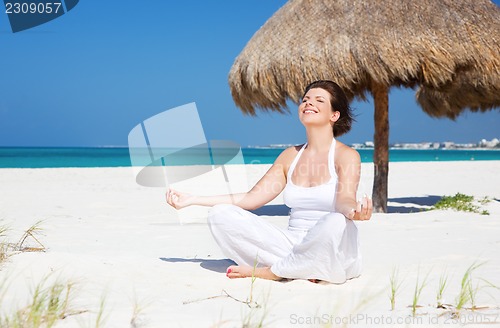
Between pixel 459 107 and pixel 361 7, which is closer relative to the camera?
pixel 361 7

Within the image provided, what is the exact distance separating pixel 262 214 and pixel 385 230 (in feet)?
7.72

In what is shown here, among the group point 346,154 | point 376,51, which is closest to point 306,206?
point 346,154

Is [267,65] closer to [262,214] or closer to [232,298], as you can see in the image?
[262,214]

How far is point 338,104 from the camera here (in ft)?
9.78

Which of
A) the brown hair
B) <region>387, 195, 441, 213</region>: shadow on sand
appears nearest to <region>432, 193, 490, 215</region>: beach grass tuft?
<region>387, 195, 441, 213</region>: shadow on sand

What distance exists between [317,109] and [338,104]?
129mm

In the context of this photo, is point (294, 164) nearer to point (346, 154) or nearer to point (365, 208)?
point (346, 154)

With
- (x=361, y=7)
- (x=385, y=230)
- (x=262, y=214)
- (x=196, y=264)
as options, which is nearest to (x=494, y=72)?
(x=361, y=7)

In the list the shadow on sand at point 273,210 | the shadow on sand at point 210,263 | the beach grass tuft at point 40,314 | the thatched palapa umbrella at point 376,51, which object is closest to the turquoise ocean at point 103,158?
the shadow on sand at point 273,210

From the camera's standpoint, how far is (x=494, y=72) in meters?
6.20

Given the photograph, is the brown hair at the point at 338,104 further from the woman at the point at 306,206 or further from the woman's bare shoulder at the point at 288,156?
the woman's bare shoulder at the point at 288,156

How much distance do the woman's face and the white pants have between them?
0.56 m

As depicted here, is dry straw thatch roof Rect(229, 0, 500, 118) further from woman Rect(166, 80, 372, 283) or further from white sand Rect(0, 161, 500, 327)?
woman Rect(166, 80, 372, 283)

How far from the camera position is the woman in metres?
2.76
